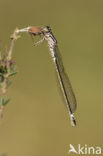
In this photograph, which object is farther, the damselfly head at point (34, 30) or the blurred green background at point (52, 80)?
the blurred green background at point (52, 80)

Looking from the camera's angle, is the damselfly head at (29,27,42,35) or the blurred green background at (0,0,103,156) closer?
the damselfly head at (29,27,42,35)

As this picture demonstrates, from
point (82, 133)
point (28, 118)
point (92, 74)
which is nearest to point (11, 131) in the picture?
point (28, 118)

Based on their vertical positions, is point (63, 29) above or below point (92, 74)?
above

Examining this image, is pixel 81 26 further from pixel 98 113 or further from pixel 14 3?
pixel 98 113

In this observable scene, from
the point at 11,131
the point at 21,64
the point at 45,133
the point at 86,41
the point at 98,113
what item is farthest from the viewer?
→ the point at 86,41

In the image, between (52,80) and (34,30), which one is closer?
(34,30)

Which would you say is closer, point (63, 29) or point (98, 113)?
point (98, 113)

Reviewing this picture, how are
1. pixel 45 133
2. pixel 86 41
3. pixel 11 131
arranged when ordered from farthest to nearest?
pixel 86 41
pixel 45 133
pixel 11 131

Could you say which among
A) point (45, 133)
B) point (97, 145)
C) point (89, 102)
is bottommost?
point (97, 145)
